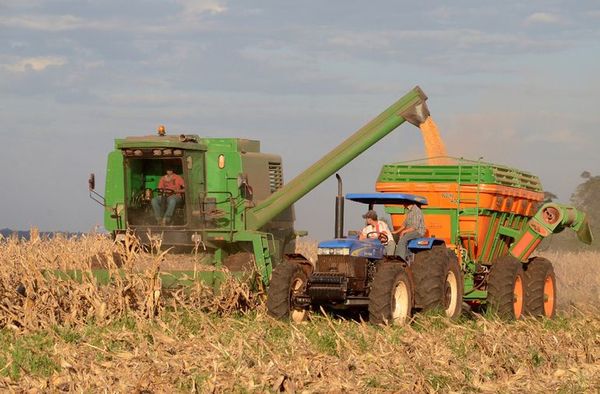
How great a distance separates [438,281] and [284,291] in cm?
178

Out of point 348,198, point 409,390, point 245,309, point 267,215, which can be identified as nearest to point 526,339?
point 409,390

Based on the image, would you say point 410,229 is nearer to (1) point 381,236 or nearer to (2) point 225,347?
(1) point 381,236

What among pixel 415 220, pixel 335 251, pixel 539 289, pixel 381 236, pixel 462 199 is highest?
pixel 462 199

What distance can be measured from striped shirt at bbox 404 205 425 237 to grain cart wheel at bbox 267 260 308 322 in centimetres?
157

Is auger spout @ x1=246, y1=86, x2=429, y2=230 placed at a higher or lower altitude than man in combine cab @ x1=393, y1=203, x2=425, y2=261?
higher

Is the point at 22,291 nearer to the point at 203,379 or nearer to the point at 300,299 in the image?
the point at 300,299

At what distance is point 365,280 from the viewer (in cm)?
1303

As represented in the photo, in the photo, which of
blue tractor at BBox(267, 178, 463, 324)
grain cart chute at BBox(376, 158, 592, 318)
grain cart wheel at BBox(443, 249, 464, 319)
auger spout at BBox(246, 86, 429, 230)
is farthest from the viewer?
auger spout at BBox(246, 86, 429, 230)

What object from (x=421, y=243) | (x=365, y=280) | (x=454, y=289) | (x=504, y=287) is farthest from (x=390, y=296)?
(x=504, y=287)

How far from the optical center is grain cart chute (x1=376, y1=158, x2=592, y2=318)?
15102mm

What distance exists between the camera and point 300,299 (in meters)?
13.1

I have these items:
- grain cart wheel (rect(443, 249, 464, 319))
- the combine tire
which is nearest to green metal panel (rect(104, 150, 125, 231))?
the combine tire

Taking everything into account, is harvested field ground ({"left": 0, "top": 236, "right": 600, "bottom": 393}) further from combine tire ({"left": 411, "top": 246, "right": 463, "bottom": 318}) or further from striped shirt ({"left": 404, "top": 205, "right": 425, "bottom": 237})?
striped shirt ({"left": 404, "top": 205, "right": 425, "bottom": 237})

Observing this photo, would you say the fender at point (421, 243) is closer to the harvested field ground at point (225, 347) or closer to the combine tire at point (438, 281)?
the combine tire at point (438, 281)
